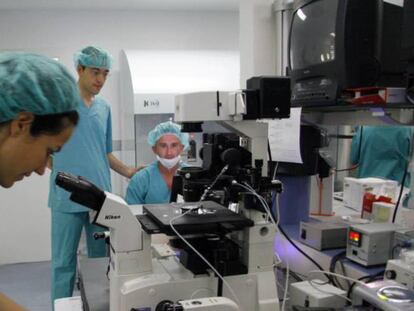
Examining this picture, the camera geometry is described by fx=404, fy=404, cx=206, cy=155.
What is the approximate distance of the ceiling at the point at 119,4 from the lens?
3350mm

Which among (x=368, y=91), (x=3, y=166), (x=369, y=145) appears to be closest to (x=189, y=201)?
(x=3, y=166)

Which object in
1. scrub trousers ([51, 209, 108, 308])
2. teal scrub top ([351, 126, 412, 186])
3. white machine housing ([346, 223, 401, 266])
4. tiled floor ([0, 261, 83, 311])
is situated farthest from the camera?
tiled floor ([0, 261, 83, 311])

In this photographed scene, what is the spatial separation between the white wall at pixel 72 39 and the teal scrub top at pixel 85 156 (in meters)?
1.65

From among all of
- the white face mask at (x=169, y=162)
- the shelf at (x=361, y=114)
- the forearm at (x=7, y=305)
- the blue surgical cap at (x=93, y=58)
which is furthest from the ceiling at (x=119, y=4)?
the forearm at (x=7, y=305)

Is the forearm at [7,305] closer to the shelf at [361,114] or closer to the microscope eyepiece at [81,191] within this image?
the microscope eyepiece at [81,191]

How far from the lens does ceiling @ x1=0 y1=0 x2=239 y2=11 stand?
3.35 meters

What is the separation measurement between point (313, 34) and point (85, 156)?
1264 mm

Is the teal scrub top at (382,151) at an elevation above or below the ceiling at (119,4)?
below

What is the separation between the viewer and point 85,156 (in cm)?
209

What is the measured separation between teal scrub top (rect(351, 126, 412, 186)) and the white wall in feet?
6.80

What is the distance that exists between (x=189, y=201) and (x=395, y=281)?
1.98 feet

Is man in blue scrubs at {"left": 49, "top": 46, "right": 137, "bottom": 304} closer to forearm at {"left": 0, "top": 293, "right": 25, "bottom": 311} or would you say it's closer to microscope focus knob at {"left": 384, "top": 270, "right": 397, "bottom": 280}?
forearm at {"left": 0, "top": 293, "right": 25, "bottom": 311}

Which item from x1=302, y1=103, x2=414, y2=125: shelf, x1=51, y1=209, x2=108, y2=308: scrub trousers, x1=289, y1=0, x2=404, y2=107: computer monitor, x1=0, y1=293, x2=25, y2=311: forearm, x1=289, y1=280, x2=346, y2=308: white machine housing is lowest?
x1=51, y1=209, x2=108, y2=308: scrub trousers

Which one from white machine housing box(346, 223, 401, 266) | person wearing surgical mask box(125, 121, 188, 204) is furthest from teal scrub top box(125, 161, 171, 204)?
white machine housing box(346, 223, 401, 266)
